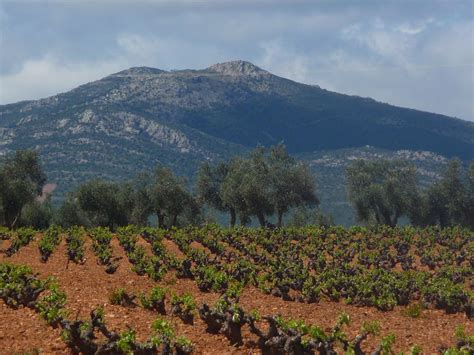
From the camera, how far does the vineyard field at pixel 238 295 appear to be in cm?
1338

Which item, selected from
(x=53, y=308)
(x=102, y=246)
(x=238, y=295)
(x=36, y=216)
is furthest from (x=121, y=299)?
(x=36, y=216)

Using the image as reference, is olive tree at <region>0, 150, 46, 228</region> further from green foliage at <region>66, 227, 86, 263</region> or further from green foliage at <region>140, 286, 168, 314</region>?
green foliage at <region>140, 286, 168, 314</region>

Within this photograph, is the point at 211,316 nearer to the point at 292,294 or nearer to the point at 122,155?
the point at 292,294

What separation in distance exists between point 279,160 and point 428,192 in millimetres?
17018

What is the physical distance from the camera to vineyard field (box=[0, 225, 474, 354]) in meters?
13.4

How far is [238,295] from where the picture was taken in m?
19.1

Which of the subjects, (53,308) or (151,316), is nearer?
(53,308)

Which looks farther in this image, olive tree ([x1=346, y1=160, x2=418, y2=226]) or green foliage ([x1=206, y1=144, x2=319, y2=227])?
olive tree ([x1=346, y1=160, x2=418, y2=226])

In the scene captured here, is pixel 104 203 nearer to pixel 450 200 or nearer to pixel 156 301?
pixel 450 200

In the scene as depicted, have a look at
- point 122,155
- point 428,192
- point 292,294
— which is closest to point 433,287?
point 292,294

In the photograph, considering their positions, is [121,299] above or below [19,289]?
below

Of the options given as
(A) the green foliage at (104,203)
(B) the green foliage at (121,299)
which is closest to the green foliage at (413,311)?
(B) the green foliage at (121,299)

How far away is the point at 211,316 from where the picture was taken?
49.1 feet

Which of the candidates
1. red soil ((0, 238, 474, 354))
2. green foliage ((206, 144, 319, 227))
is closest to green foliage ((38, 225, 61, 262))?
red soil ((0, 238, 474, 354))
